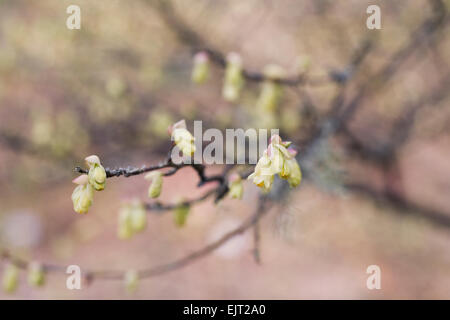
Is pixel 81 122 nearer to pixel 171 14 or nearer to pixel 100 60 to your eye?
pixel 100 60

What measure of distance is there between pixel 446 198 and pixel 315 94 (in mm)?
1405

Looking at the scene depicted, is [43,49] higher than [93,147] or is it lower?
higher

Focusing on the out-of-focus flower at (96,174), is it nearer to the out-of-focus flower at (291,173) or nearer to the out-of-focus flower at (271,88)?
the out-of-focus flower at (291,173)

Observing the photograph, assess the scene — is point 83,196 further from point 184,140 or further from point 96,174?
point 184,140

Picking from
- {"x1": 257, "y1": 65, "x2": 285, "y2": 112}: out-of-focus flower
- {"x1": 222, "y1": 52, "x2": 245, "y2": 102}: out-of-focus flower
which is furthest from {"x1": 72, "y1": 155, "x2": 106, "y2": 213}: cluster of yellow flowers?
{"x1": 257, "y1": 65, "x2": 285, "y2": 112}: out-of-focus flower

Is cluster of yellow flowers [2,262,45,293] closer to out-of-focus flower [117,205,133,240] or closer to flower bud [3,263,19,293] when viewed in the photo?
flower bud [3,263,19,293]

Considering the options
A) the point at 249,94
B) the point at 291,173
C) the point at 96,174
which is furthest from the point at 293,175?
the point at 249,94

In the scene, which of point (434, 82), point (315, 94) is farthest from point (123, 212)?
point (434, 82)

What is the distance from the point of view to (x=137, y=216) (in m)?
1.22

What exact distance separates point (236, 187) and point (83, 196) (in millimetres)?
333

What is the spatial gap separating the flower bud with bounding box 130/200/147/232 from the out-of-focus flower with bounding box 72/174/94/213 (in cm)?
41

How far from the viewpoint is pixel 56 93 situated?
2906 millimetres

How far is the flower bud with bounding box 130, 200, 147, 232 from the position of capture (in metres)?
1.22

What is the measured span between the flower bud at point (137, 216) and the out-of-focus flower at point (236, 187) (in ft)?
1.14
